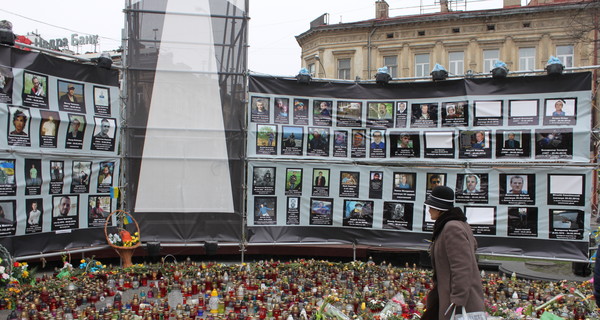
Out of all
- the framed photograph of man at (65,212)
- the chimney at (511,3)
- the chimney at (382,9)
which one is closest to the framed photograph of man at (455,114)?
the framed photograph of man at (65,212)

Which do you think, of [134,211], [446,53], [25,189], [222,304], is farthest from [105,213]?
[446,53]

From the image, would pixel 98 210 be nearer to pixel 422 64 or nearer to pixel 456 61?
pixel 422 64

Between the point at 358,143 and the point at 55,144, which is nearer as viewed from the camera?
the point at 55,144

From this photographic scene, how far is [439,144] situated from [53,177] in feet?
21.4

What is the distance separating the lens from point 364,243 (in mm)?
9328

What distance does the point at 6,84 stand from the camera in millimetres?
7395

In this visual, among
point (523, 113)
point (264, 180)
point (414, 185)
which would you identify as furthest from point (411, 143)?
point (264, 180)

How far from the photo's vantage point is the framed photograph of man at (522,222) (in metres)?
8.45

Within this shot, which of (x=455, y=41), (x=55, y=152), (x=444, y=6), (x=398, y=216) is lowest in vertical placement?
(x=398, y=216)

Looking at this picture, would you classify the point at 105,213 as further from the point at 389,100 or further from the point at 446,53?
the point at 446,53

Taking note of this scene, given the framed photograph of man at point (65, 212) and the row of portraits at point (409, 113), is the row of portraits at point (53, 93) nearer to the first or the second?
the framed photograph of man at point (65, 212)

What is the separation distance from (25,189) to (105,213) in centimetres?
149

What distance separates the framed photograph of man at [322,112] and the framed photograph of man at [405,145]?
1.20 meters

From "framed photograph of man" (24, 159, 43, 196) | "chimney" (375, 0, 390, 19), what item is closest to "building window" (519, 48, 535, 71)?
"chimney" (375, 0, 390, 19)
